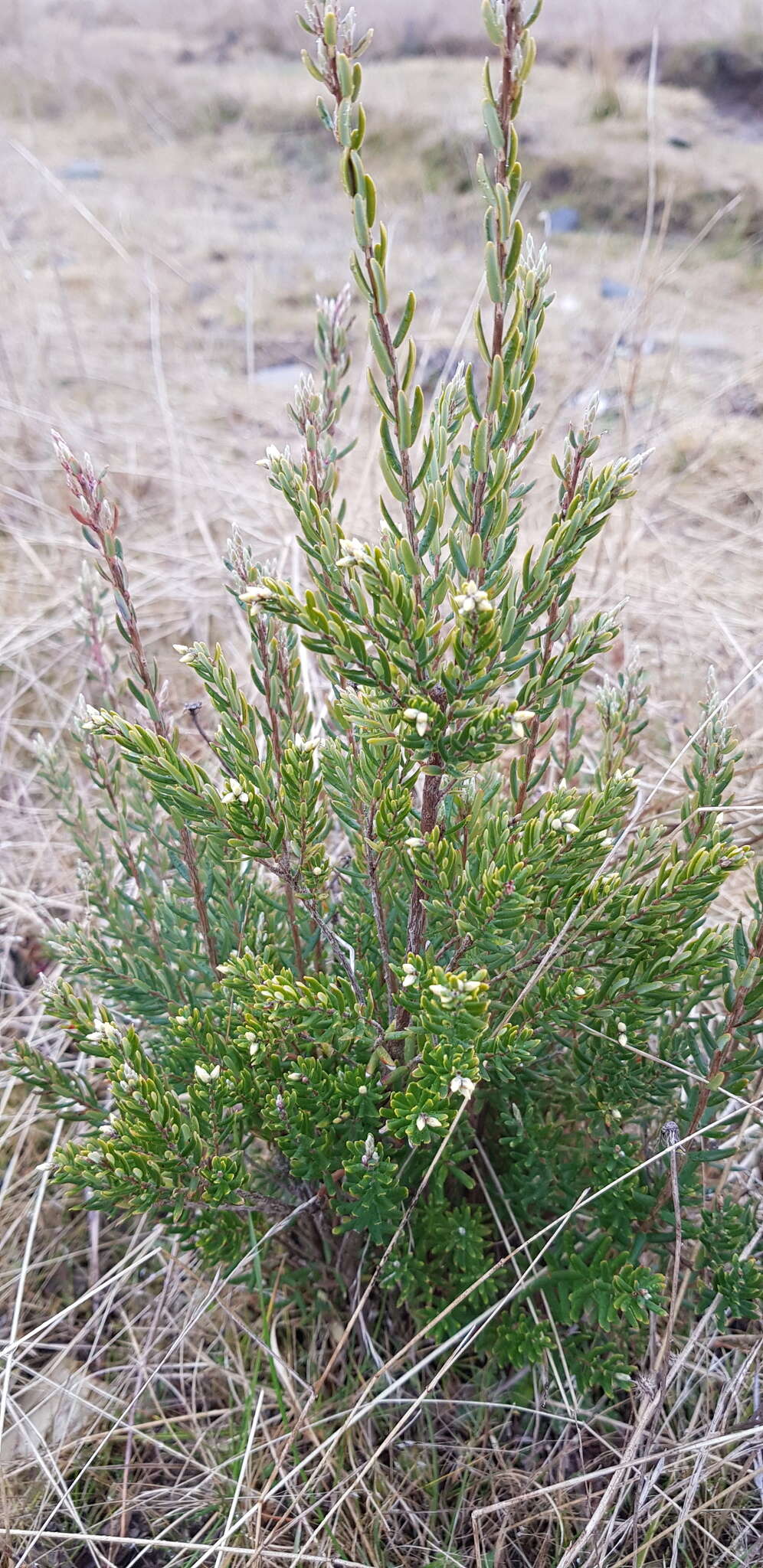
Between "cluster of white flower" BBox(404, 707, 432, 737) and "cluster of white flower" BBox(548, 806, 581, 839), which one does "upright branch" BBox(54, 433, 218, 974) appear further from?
"cluster of white flower" BBox(548, 806, 581, 839)

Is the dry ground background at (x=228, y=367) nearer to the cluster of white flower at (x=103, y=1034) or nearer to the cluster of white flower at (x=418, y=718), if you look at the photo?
the cluster of white flower at (x=103, y=1034)

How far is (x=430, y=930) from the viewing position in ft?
5.46

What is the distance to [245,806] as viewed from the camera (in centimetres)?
133

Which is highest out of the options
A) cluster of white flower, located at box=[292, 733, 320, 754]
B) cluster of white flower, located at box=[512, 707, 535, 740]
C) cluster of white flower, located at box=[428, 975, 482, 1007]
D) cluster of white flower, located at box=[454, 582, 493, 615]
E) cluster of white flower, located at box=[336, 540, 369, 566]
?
Result: cluster of white flower, located at box=[336, 540, 369, 566]

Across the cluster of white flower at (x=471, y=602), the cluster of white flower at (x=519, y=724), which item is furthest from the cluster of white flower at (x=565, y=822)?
the cluster of white flower at (x=471, y=602)

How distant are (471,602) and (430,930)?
28.4 inches

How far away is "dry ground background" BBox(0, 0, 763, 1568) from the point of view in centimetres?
200

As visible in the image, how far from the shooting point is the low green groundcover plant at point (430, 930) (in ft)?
3.97

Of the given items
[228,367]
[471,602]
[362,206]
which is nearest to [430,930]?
[471,602]

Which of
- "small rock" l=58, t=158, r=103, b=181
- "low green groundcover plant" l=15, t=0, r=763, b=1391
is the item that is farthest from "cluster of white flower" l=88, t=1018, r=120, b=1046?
"small rock" l=58, t=158, r=103, b=181

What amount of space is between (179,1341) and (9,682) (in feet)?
9.11

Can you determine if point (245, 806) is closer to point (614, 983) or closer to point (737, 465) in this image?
point (614, 983)

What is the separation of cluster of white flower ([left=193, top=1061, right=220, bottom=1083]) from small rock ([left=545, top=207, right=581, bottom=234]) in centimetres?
908

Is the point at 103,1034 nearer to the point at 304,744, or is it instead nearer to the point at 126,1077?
the point at 126,1077
